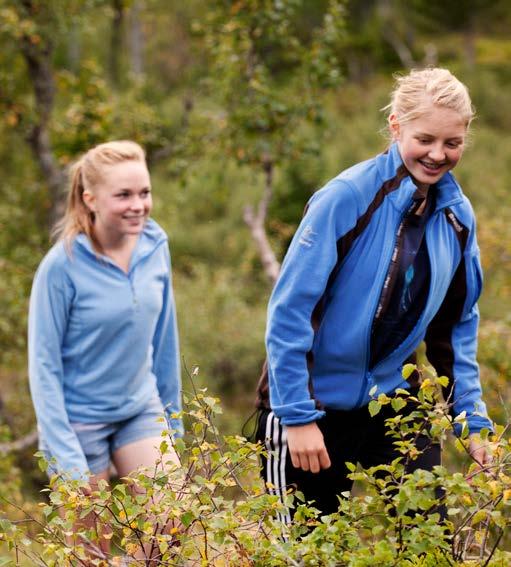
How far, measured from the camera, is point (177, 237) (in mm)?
22359

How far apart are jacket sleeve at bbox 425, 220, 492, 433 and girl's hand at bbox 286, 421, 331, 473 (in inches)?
23.9

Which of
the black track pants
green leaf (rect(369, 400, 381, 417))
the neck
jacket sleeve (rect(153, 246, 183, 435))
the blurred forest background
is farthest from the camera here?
the blurred forest background

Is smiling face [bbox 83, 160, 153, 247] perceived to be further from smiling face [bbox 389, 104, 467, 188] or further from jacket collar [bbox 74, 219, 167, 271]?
smiling face [bbox 389, 104, 467, 188]

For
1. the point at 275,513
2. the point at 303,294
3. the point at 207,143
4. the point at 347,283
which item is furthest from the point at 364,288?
the point at 207,143

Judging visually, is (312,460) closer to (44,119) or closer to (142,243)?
(142,243)

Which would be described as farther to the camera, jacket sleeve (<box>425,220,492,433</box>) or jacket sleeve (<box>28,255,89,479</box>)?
jacket sleeve (<box>28,255,89,479</box>)

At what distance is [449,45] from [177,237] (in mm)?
24860

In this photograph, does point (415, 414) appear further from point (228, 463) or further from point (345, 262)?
point (345, 262)

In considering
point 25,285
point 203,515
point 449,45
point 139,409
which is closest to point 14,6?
point 25,285

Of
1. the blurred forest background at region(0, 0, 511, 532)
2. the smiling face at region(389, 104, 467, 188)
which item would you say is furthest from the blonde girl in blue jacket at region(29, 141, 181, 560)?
the smiling face at region(389, 104, 467, 188)

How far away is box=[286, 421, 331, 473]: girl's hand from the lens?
2.96 meters

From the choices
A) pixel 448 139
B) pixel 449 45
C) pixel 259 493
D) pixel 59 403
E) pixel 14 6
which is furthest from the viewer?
pixel 449 45

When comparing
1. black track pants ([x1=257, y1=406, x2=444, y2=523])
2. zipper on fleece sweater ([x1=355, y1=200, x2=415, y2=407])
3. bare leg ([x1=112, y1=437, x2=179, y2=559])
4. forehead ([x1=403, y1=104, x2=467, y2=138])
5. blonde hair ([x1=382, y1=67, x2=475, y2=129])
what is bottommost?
bare leg ([x1=112, y1=437, x2=179, y2=559])

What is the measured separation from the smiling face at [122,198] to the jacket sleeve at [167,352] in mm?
296
